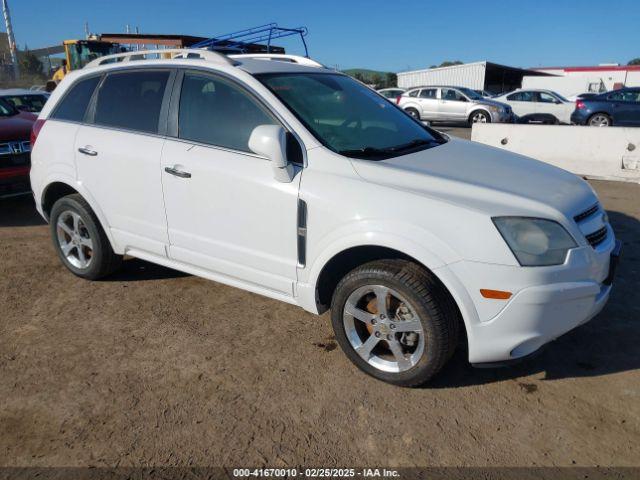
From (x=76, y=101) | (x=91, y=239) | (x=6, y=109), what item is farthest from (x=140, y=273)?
(x=6, y=109)

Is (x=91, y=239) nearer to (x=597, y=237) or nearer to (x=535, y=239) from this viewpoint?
(x=535, y=239)

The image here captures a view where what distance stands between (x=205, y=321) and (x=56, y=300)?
1330 mm

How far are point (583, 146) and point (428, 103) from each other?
1272 cm

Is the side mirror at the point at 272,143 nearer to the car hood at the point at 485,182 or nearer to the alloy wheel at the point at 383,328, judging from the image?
the car hood at the point at 485,182

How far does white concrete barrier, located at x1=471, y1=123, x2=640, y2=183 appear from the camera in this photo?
25.5 ft

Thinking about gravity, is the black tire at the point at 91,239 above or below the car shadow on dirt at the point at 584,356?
above

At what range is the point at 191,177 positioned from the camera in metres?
3.27

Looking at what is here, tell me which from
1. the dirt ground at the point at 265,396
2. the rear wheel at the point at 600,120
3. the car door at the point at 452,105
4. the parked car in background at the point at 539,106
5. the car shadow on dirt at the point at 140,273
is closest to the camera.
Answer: the dirt ground at the point at 265,396

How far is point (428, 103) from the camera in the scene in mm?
20281

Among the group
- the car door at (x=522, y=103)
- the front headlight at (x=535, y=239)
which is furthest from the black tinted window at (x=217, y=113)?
the car door at (x=522, y=103)

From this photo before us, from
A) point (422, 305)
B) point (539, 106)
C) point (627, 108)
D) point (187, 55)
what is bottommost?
point (539, 106)

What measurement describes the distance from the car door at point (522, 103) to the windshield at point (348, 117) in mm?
18056

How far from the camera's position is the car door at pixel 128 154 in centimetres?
354

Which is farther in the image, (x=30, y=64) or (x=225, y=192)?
(x=30, y=64)
